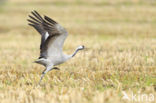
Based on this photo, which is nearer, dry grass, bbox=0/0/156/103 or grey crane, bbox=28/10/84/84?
dry grass, bbox=0/0/156/103

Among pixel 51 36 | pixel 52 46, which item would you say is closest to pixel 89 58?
pixel 52 46

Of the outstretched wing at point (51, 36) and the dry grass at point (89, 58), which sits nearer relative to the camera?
the dry grass at point (89, 58)

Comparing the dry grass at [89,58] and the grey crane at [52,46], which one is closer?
the dry grass at [89,58]

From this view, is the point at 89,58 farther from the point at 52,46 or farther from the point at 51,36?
the point at 51,36

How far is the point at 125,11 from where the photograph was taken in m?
34.7

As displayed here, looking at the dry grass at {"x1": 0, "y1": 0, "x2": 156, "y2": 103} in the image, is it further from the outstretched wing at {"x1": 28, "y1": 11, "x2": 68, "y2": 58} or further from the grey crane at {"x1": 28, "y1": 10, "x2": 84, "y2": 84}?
the outstretched wing at {"x1": 28, "y1": 11, "x2": 68, "y2": 58}

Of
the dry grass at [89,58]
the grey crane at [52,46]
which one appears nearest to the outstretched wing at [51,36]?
the grey crane at [52,46]

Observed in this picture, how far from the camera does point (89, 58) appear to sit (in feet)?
43.3

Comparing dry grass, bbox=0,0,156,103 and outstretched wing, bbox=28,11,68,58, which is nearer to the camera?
dry grass, bbox=0,0,156,103

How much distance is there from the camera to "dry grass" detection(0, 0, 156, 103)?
7508 millimetres

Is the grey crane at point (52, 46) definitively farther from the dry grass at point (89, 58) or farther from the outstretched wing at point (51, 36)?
the dry grass at point (89, 58)

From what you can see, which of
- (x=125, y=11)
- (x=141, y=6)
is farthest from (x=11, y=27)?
(x=141, y=6)

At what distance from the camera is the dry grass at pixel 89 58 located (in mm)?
7508

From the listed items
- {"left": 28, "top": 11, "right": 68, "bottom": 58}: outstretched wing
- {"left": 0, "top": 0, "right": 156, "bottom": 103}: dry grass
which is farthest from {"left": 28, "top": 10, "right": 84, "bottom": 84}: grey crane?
{"left": 0, "top": 0, "right": 156, "bottom": 103}: dry grass
